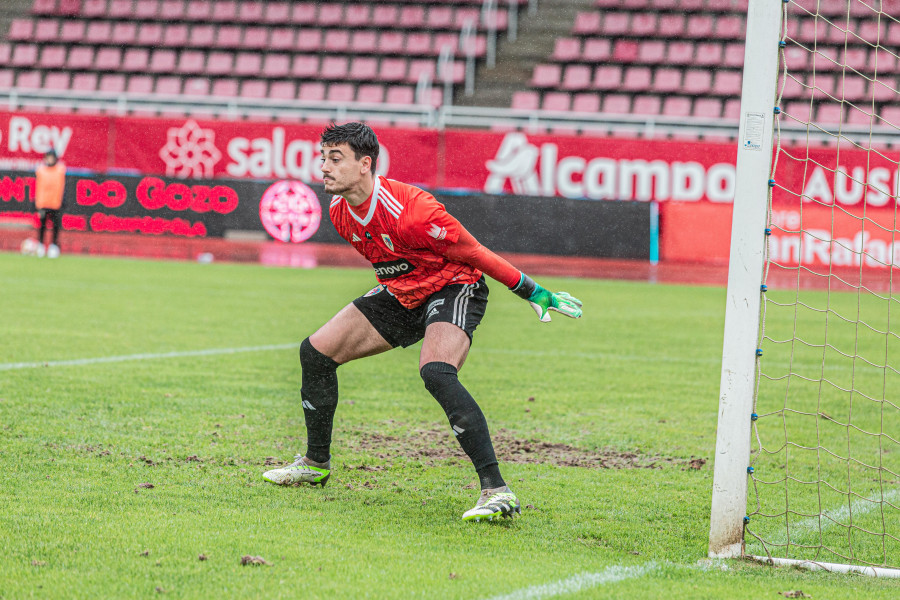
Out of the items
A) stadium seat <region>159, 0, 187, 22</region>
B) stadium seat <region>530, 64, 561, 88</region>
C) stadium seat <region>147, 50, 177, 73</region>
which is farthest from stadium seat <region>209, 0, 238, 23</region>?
stadium seat <region>530, 64, 561, 88</region>

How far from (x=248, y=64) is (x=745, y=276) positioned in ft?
80.6

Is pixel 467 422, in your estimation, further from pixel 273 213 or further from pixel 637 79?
pixel 637 79

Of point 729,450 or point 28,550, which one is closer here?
point 28,550

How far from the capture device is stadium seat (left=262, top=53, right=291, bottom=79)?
26859 millimetres

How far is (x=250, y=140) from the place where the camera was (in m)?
22.8

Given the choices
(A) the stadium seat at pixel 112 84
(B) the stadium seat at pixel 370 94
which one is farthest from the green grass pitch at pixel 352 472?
(A) the stadium seat at pixel 112 84

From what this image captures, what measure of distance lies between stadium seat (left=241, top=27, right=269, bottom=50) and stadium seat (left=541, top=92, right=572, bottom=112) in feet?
23.6

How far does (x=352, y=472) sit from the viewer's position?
5332 millimetres

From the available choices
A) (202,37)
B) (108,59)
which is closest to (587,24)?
(202,37)

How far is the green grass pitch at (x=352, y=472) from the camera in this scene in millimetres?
3646

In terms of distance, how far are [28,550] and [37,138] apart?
21213 millimetres

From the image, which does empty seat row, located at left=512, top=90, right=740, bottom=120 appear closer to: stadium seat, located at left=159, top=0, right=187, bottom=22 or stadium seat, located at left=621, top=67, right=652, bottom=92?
stadium seat, located at left=621, top=67, right=652, bottom=92

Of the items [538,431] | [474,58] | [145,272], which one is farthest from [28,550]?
[474,58]

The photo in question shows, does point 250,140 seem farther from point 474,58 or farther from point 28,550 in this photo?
point 28,550
